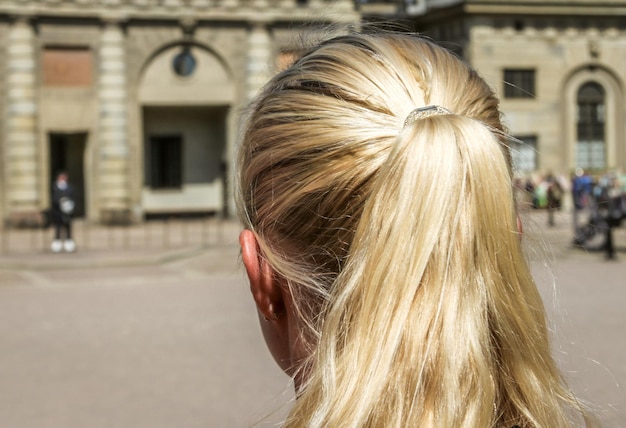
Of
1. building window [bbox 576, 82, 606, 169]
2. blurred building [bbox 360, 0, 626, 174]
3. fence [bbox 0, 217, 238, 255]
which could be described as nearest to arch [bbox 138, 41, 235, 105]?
fence [bbox 0, 217, 238, 255]

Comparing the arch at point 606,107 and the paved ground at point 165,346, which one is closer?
the paved ground at point 165,346

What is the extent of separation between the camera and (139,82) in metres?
31.3

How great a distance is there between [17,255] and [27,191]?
10.2m

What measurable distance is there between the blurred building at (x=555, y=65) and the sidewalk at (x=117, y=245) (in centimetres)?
1133

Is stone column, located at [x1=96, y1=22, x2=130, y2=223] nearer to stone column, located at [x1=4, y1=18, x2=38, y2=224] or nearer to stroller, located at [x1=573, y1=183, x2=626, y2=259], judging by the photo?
stone column, located at [x1=4, y1=18, x2=38, y2=224]

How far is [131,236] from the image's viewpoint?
26484mm

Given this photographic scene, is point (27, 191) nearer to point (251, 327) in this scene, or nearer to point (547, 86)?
point (547, 86)

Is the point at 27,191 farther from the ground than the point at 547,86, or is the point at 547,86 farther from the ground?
the point at 547,86

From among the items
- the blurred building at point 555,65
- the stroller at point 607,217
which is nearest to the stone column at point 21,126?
the blurred building at point 555,65

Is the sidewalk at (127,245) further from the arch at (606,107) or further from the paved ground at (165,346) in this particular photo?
the arch at (606,107)

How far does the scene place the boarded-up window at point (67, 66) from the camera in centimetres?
3059

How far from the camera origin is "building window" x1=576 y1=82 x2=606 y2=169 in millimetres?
34906

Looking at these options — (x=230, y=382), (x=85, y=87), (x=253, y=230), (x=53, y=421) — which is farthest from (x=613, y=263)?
(x=85, y=87)

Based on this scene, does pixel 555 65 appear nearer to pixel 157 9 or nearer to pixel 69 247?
pixel 157 9
